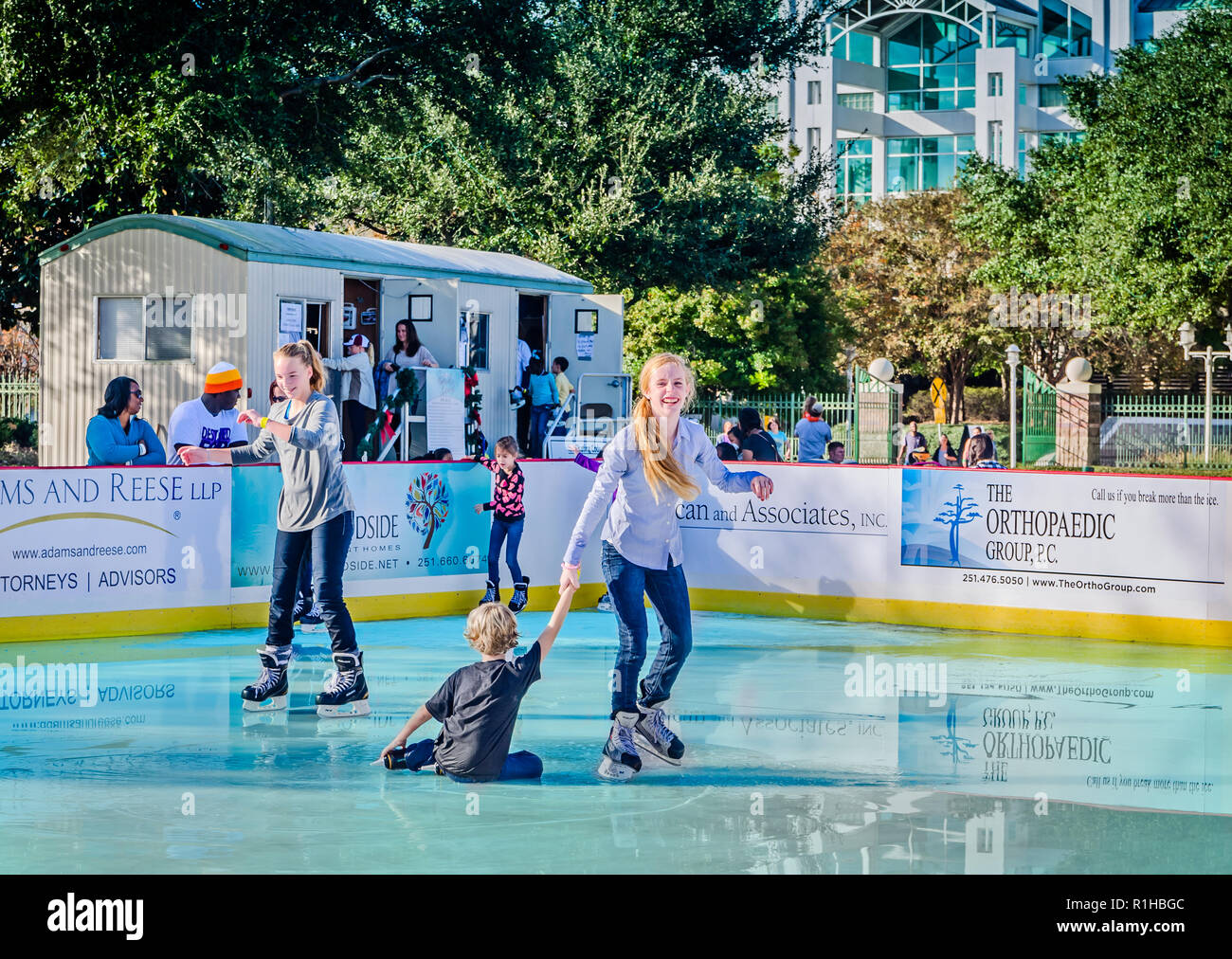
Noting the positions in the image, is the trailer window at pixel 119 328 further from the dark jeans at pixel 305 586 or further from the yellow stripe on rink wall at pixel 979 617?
the yellow stripe on rink wall at pixel 979 617

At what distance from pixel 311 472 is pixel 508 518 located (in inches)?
235

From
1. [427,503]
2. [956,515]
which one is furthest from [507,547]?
[956,515]

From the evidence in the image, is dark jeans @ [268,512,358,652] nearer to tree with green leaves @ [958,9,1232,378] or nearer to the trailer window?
the trailer window

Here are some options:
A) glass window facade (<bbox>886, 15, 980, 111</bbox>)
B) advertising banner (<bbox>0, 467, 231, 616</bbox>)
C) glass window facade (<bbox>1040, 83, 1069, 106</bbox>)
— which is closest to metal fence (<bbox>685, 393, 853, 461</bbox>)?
advertising banner (<bbox>0, 467, 231, 616</bbox>)

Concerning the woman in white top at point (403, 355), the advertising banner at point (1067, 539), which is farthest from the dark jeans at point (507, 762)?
the woman in white top at point (403, 355)

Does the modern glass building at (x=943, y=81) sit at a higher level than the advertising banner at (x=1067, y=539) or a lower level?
higher

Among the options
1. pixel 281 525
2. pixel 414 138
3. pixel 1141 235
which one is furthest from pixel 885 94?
pixel 281 525

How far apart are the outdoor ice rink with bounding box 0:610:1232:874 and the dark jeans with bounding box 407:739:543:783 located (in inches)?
3.6

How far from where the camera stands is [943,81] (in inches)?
2645

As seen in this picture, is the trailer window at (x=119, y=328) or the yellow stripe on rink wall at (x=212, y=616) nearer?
the yellow stripe on rink wall at (x=212, y=616)

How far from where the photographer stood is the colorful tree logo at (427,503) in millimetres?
14344

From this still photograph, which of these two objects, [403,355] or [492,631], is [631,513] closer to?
[492,631]

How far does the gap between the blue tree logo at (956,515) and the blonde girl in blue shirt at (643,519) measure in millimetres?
6825

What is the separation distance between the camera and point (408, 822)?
20.4 ft
